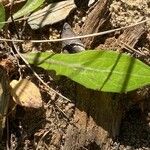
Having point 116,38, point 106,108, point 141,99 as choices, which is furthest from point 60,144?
point 116,38

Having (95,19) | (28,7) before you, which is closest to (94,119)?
(95,19)

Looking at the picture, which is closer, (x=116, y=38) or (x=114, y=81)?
(x=114, y=81)

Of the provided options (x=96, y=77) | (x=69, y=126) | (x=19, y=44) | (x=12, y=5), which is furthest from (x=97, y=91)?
(x=12, y=5)

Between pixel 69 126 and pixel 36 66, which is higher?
pixel 36 66

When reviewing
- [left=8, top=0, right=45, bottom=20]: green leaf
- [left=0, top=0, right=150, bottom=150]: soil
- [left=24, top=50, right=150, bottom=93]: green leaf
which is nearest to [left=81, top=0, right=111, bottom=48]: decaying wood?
[left=0, top=0, right=150, bottom=150]: soil

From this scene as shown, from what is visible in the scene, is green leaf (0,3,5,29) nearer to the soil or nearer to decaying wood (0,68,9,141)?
the soil

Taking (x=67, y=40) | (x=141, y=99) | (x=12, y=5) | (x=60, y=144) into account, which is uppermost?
(x=12, y=5)

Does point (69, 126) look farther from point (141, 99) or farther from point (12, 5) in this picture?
point (12, 5)
